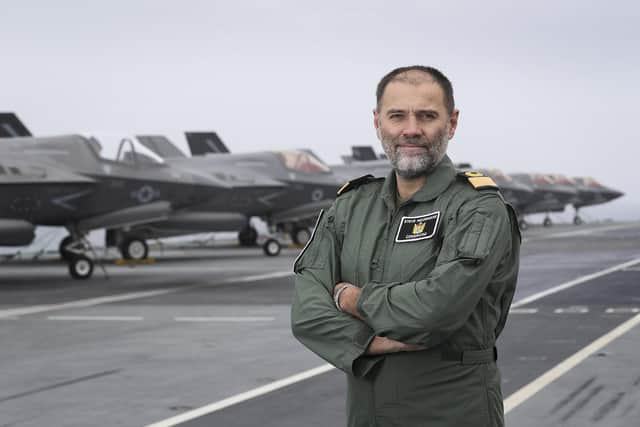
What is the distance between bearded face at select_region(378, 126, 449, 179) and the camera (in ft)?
10.8

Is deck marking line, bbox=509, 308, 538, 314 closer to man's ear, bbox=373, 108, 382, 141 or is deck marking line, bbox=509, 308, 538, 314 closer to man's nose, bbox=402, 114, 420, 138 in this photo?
man's ear, bbox=373, 108, 382, 141

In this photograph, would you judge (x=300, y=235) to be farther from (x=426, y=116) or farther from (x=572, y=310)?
(x=426, y=116)

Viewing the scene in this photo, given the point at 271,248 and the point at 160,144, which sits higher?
the point at 160,144

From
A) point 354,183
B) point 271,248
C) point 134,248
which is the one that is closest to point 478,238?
point 354,183

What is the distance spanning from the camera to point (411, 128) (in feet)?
10.7

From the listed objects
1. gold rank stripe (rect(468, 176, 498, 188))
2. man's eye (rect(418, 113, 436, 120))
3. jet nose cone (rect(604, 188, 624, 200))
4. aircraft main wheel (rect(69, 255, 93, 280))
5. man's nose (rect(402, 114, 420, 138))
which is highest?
man's eye (rect(418, 113, 436, 120))

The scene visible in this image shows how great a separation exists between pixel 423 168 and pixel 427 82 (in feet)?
0.96

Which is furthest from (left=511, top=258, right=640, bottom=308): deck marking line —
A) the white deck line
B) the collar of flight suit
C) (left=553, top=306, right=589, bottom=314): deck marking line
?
the collar of flight suit

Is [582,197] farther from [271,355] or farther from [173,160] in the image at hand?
[271,355]

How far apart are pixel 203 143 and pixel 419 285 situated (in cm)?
3893

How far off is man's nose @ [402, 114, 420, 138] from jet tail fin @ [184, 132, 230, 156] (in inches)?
1511

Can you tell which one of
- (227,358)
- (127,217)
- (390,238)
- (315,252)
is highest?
(390,238)

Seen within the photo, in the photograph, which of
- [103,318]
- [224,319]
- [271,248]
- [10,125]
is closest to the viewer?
[224,319]

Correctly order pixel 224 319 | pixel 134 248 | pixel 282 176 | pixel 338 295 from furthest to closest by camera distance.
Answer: pixel 282 176 < pixel 134 248 < pixel 224 319 < pixel 338 295
